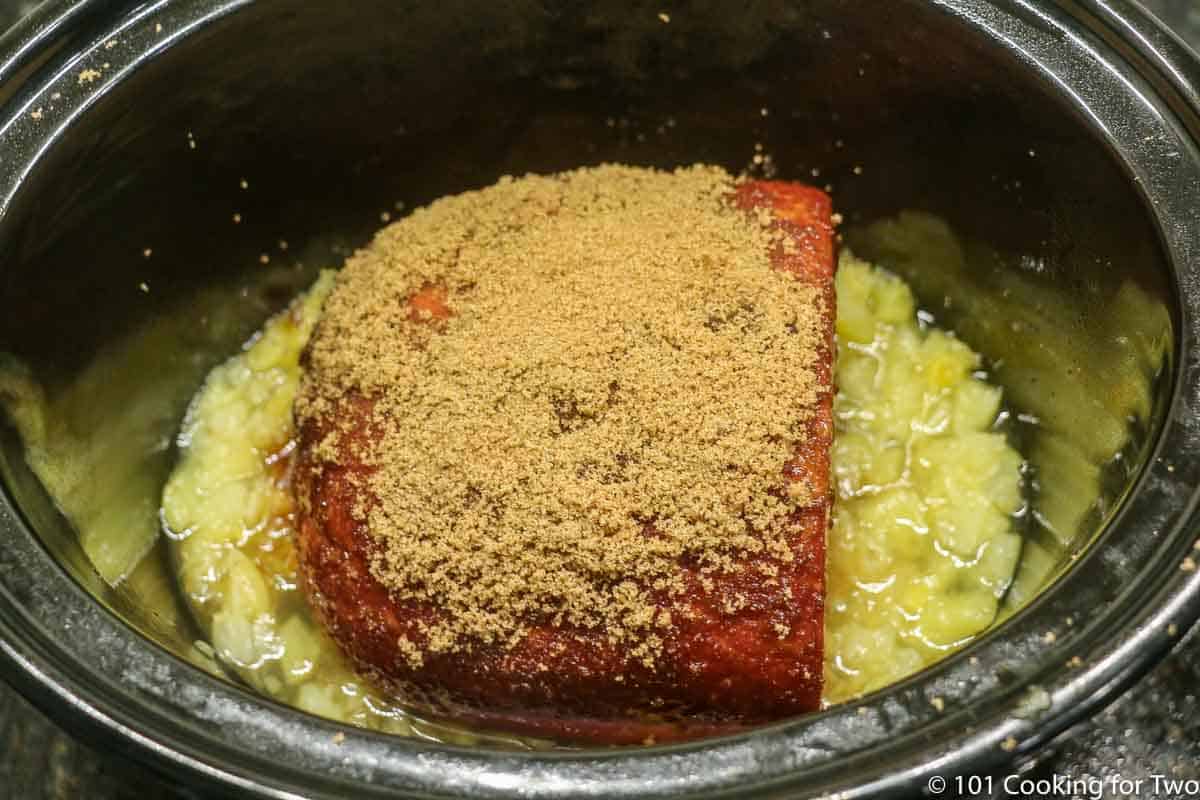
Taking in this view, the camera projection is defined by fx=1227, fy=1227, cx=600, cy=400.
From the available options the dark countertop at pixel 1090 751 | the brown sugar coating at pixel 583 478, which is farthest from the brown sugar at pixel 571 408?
the dark countertop at pixel 1090 751

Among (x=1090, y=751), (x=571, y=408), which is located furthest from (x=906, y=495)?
(x=571, y=408)

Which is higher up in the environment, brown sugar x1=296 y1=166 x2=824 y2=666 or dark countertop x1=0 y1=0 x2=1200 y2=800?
brown sugar x1=296 y1=166 x2=824 y2=666

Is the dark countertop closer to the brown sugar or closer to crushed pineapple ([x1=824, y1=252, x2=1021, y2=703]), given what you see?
crushed pineapple ([x1=824, y1=252, x2=1021, y2=703])

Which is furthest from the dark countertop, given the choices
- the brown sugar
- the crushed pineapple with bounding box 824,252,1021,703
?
the brown sugar

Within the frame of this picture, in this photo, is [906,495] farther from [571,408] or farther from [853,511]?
[571,408]

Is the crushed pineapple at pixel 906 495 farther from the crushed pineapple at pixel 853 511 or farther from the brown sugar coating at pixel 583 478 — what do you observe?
the brown sugar coating at pixel 583 478
